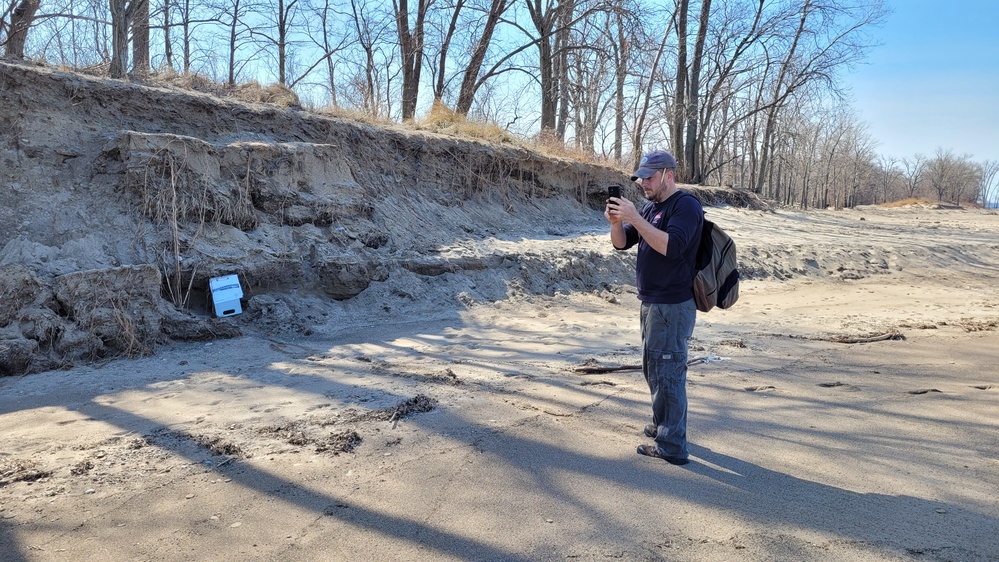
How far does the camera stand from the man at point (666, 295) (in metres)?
3.72

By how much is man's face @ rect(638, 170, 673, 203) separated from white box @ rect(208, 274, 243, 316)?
5591mm

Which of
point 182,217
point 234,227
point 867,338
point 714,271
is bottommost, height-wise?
point 867,338

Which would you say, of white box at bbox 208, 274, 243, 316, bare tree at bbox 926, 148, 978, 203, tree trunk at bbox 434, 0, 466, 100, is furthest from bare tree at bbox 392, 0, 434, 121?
bare tree at bbox 926, 148, 978, 203

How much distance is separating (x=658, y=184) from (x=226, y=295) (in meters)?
5.73

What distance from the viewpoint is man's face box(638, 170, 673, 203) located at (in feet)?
12.5

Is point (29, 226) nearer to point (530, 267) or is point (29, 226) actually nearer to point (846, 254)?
point (530, 267)

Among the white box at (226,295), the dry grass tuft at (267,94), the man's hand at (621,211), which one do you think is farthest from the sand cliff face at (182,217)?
the man's hand at (621,211)

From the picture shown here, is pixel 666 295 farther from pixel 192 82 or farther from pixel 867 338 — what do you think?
pixel 192 82

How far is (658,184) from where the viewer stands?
151 inches

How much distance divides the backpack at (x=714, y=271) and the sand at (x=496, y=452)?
3.21ft

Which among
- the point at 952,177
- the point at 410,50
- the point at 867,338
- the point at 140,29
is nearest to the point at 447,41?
the point at 410,50

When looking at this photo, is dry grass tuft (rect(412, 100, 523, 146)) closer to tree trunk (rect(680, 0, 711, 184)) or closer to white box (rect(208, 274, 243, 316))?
white box (rect(208, 274, 243, 316))

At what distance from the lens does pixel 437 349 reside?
7.05m

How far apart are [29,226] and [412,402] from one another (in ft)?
17.2
